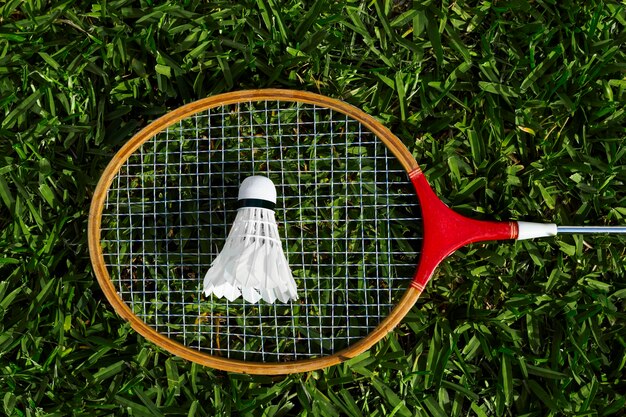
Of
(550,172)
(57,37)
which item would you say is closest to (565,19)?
(550,172)

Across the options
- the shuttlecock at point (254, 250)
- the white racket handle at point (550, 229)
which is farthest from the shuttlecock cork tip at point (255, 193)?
the white racket handle at point (550, 229)

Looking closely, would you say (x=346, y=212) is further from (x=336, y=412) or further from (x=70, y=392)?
(x=70, y=392)

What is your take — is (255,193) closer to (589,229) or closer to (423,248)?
(423,248)

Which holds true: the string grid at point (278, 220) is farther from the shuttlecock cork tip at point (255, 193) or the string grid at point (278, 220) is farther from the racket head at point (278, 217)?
the shuttlecock cork tip at point (255, 193)

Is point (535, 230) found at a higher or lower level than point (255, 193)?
lower

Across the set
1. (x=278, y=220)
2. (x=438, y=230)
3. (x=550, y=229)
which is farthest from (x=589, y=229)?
(x=278, y=220)

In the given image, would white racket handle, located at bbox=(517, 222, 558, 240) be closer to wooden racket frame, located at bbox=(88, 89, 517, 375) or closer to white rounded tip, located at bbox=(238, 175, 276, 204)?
wooden racket frame, located at bbox=(88, 89, 517, 375)
